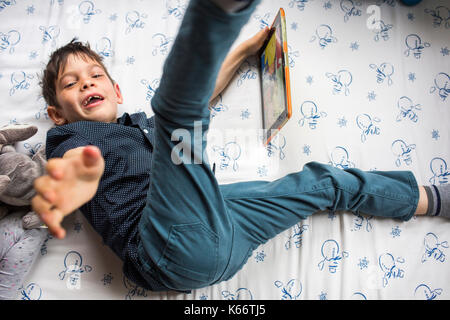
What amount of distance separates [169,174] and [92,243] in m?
0.41

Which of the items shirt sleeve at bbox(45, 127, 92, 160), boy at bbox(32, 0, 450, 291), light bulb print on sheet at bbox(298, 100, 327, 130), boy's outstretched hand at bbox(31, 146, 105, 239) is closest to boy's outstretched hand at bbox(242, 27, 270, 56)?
boy at bbox(32, 0, 450, 291)

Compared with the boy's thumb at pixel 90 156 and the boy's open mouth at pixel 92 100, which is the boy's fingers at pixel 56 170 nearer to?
the boy's thumb at pixel 90 156

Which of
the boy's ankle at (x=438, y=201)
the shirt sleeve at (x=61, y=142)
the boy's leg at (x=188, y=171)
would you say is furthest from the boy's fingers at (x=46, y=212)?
the boy's ankle at (x=438, y=201)

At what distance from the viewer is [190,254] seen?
0.63 m

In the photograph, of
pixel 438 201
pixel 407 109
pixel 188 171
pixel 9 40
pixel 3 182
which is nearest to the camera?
pixel 188 171

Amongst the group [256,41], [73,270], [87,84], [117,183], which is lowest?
[73,270]

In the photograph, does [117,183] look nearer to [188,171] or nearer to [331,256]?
[188,171]

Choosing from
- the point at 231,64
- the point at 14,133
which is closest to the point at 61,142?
the point at 14,133

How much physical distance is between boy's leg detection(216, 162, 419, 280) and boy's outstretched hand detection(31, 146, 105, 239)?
361 millimetres

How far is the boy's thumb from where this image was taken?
16.8 inches

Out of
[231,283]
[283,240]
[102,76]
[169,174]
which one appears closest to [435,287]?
[283,240]

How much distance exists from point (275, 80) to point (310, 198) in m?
0.30

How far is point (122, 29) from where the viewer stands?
3.48 feet

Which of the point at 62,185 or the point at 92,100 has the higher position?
the point at 92,100
